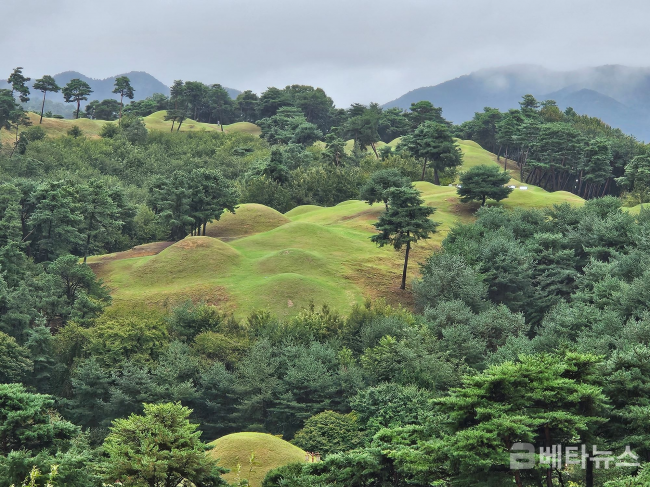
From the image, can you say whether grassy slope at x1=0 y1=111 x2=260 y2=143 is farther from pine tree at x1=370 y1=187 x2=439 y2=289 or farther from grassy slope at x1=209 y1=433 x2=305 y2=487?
grassy slope at x1=209 y1=433 x2=305 y2=487

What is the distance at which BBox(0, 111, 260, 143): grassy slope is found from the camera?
122562 mm

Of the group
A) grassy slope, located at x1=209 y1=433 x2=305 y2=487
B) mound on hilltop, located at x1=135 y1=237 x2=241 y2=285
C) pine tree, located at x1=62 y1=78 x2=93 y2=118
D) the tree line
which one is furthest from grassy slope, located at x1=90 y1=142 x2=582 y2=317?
pine tree, located at x1=62 y1=78 x2=93 y2=118

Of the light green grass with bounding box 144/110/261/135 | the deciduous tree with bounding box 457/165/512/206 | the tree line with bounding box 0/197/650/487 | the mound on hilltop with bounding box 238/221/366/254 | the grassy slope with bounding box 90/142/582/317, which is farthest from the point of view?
the light green grass with bounding box 144/110/261/135

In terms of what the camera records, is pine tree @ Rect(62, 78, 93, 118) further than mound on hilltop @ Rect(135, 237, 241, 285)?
Yes

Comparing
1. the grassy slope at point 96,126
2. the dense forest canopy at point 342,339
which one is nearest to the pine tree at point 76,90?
the grassy slope at point 96,126

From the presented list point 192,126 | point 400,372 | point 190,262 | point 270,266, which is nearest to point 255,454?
point 400,372

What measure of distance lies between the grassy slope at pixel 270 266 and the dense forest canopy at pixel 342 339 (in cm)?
252

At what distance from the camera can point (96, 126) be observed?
13275 centimetres

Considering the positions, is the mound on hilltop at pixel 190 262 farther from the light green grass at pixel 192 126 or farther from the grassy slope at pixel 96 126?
the light green grass at pixel 192 126

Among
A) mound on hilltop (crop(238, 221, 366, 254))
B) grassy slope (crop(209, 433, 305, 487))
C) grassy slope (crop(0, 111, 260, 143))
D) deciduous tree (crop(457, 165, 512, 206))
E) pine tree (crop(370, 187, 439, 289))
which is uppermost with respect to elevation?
grassy slope (crop(0, 111, 260, 143))

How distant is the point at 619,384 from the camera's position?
86.4ft

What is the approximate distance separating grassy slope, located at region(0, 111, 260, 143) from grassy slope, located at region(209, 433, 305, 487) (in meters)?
96.3

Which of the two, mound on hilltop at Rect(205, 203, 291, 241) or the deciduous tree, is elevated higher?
the deciduous tree

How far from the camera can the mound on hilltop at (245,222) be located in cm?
8025
